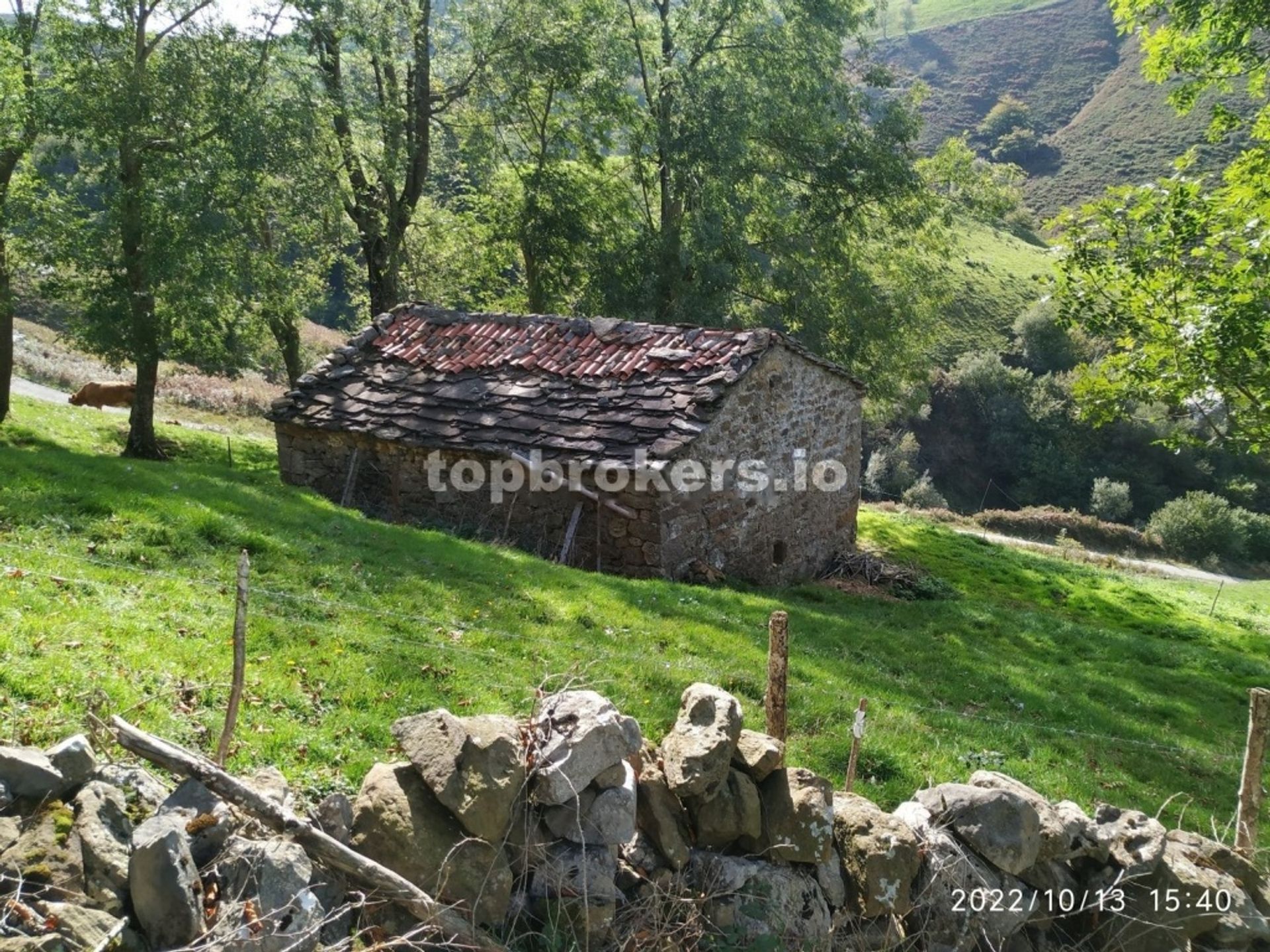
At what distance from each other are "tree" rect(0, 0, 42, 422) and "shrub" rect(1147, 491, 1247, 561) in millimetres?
41545

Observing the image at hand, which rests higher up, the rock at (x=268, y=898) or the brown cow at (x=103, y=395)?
the brown cow at (x=103, y=395)

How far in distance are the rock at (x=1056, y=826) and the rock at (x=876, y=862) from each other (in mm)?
798

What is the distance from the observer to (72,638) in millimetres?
6211

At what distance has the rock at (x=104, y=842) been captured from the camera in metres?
3.54

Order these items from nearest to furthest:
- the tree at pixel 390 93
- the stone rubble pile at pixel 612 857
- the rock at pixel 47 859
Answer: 1. the rock at pixel 47 859
2. the stone rubble pile at pixel 612 857
3. the tree at pixel 390 93

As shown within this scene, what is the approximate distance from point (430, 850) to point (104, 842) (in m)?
1.39

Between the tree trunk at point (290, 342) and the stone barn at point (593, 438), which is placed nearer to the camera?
the stone barn at point (593, 438)

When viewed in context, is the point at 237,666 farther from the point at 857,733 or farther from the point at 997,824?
the point at 997,824

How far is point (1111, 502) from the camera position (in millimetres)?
47281

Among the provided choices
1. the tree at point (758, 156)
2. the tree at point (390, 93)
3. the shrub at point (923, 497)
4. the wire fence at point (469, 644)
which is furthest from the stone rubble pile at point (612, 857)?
the shrub at point (923, 497)

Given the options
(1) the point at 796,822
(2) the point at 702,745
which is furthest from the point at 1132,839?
(2) the point at 702,745

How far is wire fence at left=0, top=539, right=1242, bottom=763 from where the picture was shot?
750 centimetres

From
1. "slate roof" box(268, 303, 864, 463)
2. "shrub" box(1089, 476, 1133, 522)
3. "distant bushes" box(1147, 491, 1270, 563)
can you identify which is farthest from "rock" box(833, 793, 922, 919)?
"shrub" box(1089, 476, 1133, 522)

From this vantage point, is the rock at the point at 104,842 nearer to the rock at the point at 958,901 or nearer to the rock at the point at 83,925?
the rock at the point at 83,925
